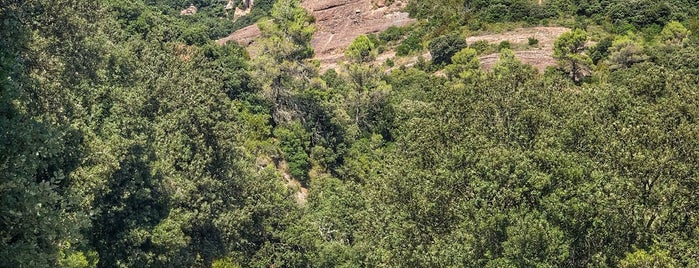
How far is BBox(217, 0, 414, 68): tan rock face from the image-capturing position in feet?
348

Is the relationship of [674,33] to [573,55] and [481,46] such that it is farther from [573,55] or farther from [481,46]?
[481,46]

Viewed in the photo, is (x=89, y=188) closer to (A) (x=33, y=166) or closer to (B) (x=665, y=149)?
(A) (x=33, y=166)

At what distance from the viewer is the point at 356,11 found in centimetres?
11356

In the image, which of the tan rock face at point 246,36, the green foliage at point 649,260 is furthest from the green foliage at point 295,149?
the tan rock face at point 246,36

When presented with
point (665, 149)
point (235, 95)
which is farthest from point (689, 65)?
point (235, 95)

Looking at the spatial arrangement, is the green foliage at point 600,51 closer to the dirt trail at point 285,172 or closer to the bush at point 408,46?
the bush at point 408,46

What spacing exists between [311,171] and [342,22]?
184ft

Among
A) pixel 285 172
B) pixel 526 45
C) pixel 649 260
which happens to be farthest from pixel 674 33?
pixel 649 260

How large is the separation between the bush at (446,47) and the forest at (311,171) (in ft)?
82.7

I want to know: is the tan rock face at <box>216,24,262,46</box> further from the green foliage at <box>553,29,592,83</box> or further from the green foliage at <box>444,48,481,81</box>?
the green foliage at <box>553,29,592,83</box>

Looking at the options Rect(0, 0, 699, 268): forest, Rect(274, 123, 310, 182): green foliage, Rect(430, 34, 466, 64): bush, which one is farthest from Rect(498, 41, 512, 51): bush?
Rect(274, 123, 310, 182): green foliage

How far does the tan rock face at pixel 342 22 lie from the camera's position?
106125mm

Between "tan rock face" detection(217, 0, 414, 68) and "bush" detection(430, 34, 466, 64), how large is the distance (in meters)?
20.0

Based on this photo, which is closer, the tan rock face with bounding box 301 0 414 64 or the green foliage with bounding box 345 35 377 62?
the green foliage with bounding box 345 35 377 62
